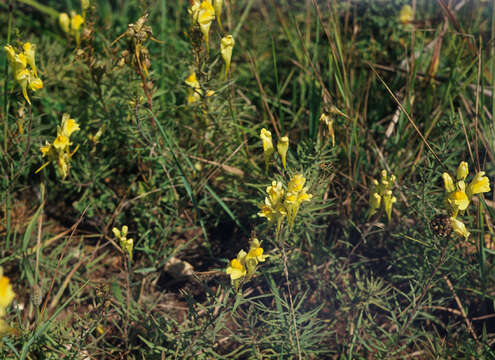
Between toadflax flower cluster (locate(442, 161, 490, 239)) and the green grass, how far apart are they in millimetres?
162

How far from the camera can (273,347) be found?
5.51 ft

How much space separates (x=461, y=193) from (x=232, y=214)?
2.96 feet

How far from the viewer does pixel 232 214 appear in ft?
6.59

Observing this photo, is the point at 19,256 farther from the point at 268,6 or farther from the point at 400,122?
the point at 268,6

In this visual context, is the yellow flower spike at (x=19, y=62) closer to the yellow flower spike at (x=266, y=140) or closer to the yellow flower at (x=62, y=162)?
the yellow flower at (x=62, y=162)

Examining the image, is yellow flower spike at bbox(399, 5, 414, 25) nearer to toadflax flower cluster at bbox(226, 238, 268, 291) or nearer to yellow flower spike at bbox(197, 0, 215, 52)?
yellow flower spike at bbox(197, 0, 215, 52)

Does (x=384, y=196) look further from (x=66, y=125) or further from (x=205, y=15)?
(x=66, y=125)

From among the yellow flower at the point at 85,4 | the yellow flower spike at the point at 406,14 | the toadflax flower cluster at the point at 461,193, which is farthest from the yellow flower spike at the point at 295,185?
the yellow flower spike at the point at 406,14

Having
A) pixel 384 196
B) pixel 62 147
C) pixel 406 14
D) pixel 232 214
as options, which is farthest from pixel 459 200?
pixel 406 14

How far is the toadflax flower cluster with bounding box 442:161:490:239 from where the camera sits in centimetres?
145

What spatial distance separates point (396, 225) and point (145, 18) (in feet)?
4.30

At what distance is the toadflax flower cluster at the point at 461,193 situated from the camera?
145 cm

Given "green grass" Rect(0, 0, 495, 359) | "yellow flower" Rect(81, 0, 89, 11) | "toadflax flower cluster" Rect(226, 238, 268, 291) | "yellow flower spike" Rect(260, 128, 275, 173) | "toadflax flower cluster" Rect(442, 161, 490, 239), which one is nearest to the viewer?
"toadflax flower cluster" Rect(226, 238, 268, 291)

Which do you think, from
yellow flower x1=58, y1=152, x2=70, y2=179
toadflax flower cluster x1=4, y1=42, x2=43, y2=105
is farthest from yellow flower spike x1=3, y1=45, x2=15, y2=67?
yellow flower x1=58, y1=152, x2=70, y2=179
